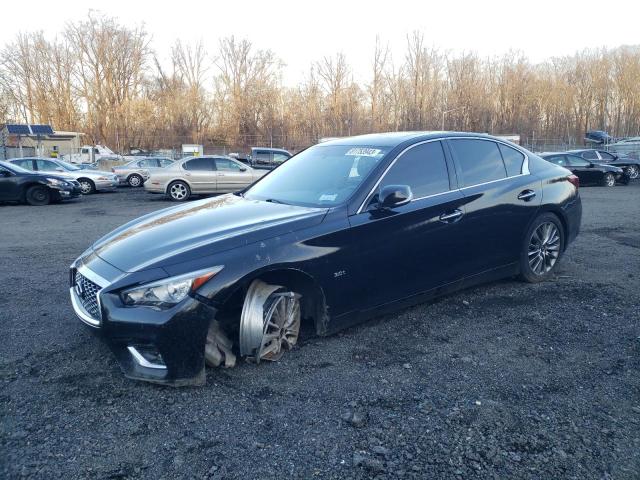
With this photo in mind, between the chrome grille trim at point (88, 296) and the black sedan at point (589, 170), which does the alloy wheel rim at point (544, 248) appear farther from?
the black sedan at point (589, 170)

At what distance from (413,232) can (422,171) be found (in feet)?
1.94

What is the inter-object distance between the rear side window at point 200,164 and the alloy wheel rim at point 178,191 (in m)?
0.68

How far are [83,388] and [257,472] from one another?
1390mm

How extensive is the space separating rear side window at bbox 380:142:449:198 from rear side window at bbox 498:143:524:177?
34.8 inches

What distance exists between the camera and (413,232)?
3.80m

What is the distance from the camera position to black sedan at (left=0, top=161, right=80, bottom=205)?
14.1 meters

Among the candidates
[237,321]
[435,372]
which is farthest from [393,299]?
[237,321]

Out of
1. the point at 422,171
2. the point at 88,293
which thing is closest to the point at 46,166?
the point at 88,293

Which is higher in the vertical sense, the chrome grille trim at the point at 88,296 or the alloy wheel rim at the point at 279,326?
the chrome grille trim at the point at 88,296

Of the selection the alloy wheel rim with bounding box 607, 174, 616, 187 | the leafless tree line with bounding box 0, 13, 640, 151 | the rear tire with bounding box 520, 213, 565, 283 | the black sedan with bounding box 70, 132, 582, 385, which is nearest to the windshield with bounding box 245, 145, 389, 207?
the black sedan with bounding box 70, 132, 582, 385

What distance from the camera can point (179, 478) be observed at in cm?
223

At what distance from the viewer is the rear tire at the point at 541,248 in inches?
189

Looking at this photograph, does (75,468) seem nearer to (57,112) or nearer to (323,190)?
(323,190)

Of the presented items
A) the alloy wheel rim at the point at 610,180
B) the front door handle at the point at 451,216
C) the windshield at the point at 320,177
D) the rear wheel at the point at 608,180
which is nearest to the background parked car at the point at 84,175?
the windshield at the point at 320,177
